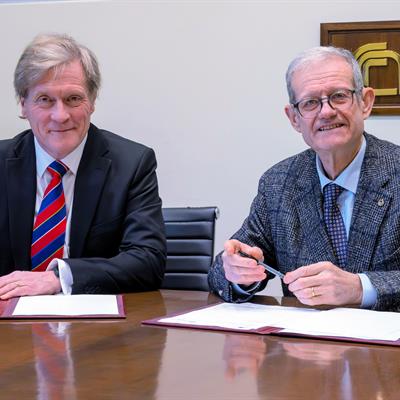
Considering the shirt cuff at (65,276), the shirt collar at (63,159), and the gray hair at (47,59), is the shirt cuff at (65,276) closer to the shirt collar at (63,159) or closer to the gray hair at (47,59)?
the shirt collar at (63,159)

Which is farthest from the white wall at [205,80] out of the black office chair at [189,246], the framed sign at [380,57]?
the black office chair at [189,246]

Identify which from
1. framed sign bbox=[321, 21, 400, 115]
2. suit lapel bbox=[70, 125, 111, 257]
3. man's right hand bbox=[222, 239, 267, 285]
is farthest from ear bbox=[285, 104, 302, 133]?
framed sign bbox=[321, 21, 400, 115]

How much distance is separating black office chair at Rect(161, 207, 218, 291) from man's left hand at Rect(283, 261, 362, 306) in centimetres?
98

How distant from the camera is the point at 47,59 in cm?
232

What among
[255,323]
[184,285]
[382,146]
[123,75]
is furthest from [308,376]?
[123,75]

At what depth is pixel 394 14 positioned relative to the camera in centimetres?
343

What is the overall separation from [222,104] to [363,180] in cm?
164

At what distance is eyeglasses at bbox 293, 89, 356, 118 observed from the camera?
2148 mm

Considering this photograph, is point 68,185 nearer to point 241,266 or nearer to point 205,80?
point 241,266

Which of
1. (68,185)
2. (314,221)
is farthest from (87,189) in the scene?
(314,221)

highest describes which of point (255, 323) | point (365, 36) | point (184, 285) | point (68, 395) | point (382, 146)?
point (365, 36)

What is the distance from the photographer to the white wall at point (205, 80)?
141 inches

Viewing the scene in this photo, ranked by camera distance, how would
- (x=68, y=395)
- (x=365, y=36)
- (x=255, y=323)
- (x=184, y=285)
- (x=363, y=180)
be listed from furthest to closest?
(x=365, y=36) → (x=184, y=285) → (x=363, y=180) → (x=255, y=323) → (x=68, y=395)

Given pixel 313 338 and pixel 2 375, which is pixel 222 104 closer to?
pixel 313 338
